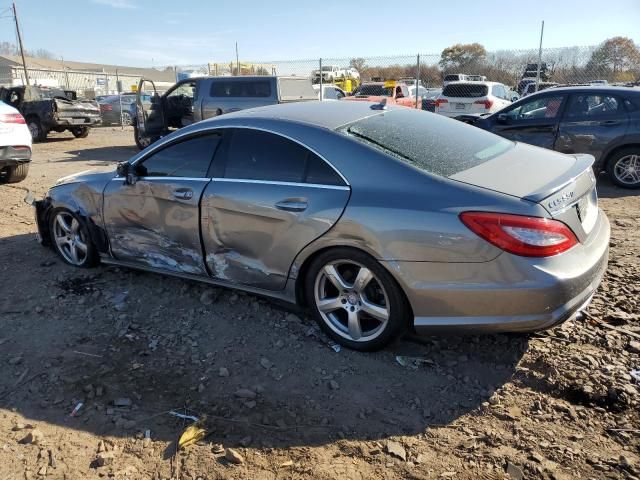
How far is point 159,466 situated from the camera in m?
2.46

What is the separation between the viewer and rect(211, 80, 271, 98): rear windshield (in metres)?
11.4

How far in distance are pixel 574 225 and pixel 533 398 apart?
0.98m

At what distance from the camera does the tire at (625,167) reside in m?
7.80

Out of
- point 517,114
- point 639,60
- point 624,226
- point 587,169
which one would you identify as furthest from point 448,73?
point 587,169

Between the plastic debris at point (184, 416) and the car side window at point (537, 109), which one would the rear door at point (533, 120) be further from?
the plastic debris at point (184, 416)

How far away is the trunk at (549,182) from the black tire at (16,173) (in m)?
8.39

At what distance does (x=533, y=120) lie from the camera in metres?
8.51

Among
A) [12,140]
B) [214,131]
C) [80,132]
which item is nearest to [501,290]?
[214,131]

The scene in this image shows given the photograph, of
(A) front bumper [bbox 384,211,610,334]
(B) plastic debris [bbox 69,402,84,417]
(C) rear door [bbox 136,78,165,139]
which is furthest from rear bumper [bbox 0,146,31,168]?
(A) front bumper [bbox 384,211,610,334]

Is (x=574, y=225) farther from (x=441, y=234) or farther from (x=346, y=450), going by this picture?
(x=346, y=450)

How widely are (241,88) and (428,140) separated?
8.87 metres

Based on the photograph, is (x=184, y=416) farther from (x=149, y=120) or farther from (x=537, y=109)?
(x=149, y=120)

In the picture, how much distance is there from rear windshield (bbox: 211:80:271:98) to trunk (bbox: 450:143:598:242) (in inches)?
342

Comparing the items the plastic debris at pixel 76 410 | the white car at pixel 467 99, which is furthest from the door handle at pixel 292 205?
the white car at pixel 467 99
